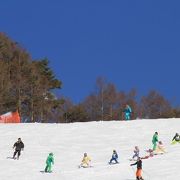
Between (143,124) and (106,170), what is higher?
(143,124)

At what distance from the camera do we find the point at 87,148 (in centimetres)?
4200

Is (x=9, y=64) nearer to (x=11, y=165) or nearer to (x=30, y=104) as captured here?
(x=30, y=104)

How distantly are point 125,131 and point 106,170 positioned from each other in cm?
1543

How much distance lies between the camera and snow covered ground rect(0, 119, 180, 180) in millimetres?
31578

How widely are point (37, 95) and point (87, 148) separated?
3461 centimetres

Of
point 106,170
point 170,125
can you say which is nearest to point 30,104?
point 170,125

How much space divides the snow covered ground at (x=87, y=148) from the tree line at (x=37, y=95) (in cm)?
2259

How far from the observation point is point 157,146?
38062 millimetres

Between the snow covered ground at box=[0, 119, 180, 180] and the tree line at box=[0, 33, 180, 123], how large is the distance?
2259 cm

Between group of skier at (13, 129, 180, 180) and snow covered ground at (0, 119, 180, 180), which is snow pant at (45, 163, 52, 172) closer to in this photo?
group of skier at (13, 129, 180, 180)

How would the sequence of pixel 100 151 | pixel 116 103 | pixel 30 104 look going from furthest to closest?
1. pixel 116 103
2. pixel 30 104
3. pixel 100 151

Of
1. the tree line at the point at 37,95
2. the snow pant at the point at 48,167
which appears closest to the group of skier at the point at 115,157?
the snow pant at the point at 48,167

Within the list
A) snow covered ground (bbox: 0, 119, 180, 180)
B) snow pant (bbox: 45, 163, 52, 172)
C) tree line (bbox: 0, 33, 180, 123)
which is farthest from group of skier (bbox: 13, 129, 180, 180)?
tree line (bbox: 0, 33, 180, 123)

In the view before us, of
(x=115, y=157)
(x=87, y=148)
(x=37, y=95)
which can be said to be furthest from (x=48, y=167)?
(x=37, y=95)
